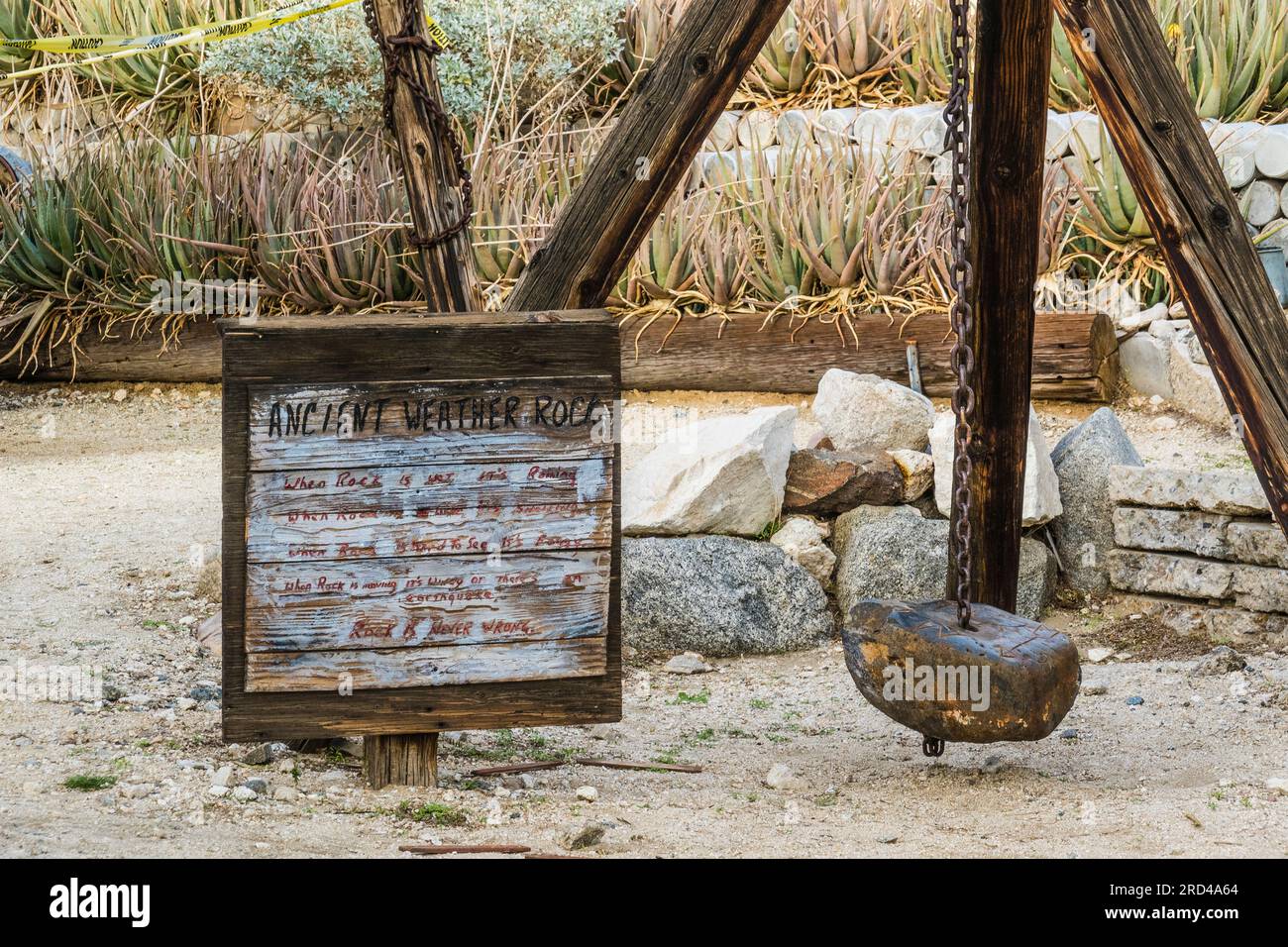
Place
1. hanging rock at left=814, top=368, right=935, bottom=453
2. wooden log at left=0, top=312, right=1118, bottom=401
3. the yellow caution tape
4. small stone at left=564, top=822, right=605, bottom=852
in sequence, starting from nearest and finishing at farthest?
small stone at left=564, top=822, right=605, bottom=852, hanging rock at left=814, top=368, right=935, bottom=453, wooden log at left=0, top=312, right=1118, bottom=401, the yellow caution tape

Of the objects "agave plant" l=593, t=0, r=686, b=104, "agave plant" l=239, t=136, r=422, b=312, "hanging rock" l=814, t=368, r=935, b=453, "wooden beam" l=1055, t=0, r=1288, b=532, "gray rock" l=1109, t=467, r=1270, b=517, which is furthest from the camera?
"agave plant" l=593, t=0, r=686, b=104

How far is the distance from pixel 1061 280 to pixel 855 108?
184 centimetres

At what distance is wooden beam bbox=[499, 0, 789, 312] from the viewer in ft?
9.29

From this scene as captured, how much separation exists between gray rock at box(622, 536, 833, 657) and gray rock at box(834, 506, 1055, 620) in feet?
0.65

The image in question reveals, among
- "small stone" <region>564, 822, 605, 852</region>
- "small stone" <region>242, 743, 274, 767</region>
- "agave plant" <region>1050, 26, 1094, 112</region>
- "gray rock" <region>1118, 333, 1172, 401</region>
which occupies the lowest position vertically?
"small stone" <region>564, 822, 605, 852</region>

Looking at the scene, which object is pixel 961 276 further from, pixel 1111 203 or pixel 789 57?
pixel 789 57

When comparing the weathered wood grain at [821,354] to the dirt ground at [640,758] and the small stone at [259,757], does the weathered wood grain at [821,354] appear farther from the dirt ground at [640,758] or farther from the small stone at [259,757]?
the small stone at [259,757]

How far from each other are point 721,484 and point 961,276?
1.98 m

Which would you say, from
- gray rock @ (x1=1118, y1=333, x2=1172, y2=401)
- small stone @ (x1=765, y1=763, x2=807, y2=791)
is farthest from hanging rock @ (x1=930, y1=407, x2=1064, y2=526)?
small stone @ (x1=765, y1=763, x2=807, y2=791)

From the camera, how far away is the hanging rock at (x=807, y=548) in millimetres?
4789

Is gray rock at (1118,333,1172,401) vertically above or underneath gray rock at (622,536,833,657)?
above

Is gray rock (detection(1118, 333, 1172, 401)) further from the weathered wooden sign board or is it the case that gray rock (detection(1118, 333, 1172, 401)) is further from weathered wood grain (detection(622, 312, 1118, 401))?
the weathered wooden sign board

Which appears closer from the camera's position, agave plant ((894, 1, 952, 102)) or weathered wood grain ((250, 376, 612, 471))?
weathered wood grain ((250, 376, 612, 471))

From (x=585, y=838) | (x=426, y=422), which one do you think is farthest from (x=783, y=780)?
(x=426, y=422)
